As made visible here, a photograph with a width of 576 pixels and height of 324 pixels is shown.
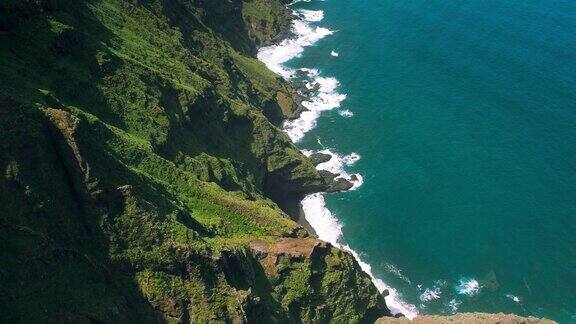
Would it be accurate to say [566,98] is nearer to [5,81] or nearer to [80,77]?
[80,77]

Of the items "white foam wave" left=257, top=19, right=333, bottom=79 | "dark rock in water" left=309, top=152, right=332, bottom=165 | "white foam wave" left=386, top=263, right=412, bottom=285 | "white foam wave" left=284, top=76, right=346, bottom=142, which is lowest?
"white foam wave" left=386, top=263, right=412, bottom=285

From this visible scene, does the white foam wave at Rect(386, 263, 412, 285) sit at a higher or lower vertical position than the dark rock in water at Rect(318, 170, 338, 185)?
lower

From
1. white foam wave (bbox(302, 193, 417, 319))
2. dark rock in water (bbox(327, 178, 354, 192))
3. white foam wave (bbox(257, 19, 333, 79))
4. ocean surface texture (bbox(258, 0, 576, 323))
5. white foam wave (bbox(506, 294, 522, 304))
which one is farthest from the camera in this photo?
white foam wave (bbox(257, 19, 333, 79))

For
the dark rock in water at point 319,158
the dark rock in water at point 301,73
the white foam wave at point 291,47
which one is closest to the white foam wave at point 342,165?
the dark rock in water at point 319,158

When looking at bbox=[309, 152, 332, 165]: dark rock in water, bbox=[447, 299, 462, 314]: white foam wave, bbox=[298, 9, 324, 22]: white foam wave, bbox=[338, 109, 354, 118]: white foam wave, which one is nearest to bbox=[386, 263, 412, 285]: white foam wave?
bbox=[447, 299, 462, 314]: white foam wave

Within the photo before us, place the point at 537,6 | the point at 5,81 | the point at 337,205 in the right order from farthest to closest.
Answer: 1. the point at 537,6
2. the point at 337,205
3. the point at 5,81

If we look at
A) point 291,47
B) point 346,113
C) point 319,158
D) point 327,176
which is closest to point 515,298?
point 327,176

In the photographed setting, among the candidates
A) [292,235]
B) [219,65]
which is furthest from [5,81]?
[219,65]

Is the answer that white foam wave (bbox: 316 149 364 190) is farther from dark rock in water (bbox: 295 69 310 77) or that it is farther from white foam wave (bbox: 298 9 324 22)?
white foam wave (bbox: 298 9 324 22)
